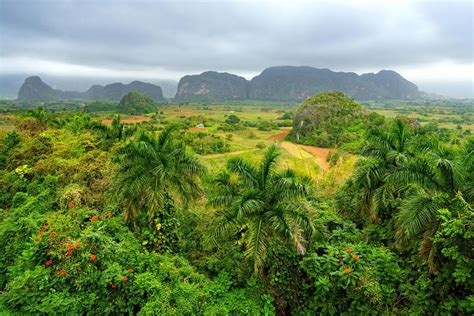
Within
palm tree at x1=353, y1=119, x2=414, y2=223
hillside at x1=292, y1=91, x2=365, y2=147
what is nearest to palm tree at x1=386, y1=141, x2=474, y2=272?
palm tree at x1=353, y1=119, x2=414, y2=223

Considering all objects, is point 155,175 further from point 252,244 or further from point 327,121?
point 327,121

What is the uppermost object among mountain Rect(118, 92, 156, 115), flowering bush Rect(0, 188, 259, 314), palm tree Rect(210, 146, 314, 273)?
mountain Rect(118, 92, 156, 115)

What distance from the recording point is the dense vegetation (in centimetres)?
594

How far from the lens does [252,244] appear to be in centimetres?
644

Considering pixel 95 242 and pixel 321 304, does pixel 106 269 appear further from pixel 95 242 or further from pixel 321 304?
pixel 321 304

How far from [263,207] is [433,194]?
396 cm

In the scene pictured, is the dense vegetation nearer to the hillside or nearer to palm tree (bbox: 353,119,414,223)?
palm tree (bbox: 353,119,414,223)

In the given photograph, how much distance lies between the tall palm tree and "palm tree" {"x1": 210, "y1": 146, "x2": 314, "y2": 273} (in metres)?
1.72

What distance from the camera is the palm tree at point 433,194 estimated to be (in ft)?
20.2

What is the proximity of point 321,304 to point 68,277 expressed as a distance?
5.76 meters

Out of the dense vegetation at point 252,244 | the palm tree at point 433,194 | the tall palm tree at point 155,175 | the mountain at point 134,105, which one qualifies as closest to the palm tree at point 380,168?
the dense vegetation at point 252,244

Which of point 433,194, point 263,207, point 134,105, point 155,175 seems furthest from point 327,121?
point 134,105

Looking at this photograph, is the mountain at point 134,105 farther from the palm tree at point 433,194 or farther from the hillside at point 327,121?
the palm tree at point 433,194

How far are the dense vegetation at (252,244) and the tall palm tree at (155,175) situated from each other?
0.03 metres
